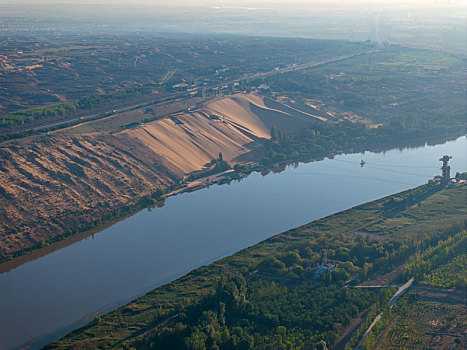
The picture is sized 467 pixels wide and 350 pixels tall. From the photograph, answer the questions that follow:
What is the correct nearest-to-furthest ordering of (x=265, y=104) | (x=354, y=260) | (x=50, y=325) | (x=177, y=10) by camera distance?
(x=50, y=325)
(x=354, y=260)
(x=265, y=104)
(x=177, y=10)

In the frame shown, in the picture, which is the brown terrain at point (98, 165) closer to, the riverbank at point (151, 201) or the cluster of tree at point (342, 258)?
the riverbank at point (151, 201)

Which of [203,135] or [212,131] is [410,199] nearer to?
[203,135]

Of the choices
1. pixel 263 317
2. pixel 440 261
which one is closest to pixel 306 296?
pixel 263 317

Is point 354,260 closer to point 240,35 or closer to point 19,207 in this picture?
point 19,207

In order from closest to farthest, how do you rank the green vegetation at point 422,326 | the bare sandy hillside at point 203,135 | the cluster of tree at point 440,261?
the green vegetation at point 422,326
the cluster of tree at point 440,261
the bare sandy hillside at point 203,135

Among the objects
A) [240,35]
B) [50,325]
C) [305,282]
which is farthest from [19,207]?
[240,35]

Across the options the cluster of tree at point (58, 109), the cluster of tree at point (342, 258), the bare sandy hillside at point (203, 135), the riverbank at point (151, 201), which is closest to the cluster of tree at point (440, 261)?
the cluster of tree at point (342, 258)
